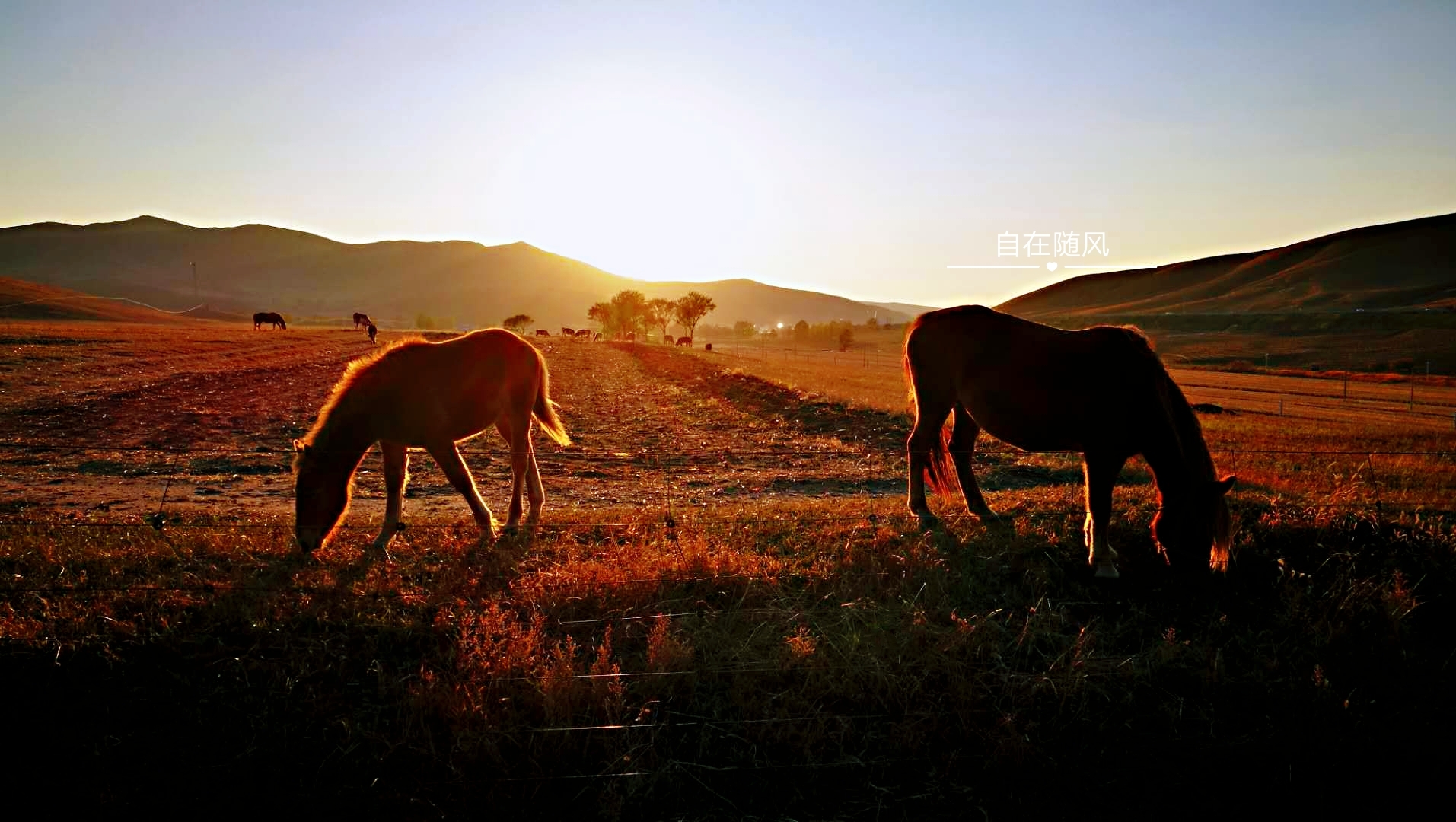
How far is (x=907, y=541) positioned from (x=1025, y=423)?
1.61 m

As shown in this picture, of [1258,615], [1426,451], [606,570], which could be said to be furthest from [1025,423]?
[1426,451]

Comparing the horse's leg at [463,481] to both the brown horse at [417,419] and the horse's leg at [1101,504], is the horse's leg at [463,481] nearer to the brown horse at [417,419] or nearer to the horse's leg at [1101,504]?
the brown horse at [417,419]

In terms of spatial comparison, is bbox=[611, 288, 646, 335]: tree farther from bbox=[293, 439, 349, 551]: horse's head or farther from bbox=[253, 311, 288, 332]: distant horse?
bbox=[293, 439, 349, 551]: horse's head

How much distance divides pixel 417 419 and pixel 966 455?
621 centimetres

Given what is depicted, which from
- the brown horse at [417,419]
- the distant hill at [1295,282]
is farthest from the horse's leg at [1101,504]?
the distant hill at [1295,282]

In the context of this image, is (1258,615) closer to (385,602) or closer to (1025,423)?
(1025,423)

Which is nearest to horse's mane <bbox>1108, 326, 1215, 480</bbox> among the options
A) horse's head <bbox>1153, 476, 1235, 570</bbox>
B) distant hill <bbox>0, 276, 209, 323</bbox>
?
horse's head <bbox>1153, 476, 1235, 570</bbox>

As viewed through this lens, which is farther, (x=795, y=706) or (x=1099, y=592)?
(x=1099, y=592)

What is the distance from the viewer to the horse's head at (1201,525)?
217 inches

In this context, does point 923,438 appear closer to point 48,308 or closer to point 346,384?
point 346,384

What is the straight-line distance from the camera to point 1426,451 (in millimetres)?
14281

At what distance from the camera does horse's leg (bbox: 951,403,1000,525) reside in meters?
7.68

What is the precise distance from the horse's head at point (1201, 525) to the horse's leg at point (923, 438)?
232 cm

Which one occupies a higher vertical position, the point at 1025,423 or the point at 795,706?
the point at 1025,423
